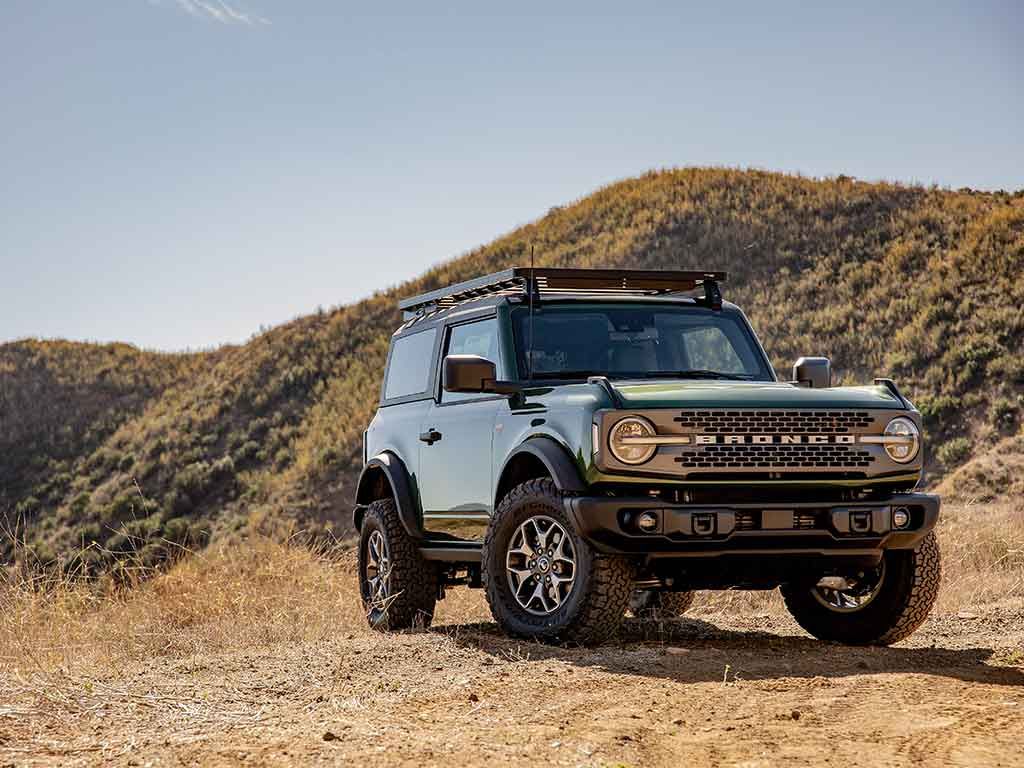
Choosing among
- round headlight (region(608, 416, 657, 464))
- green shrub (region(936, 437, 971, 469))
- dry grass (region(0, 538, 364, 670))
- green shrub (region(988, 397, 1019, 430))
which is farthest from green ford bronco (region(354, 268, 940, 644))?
green shrub (region(988, 397, 1019, 430))

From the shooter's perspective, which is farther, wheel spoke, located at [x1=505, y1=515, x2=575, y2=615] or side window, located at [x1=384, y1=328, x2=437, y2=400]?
side window, located at [x1=384, y1=328, x2=437, y2=400]

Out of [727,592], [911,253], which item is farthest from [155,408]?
[727,592]

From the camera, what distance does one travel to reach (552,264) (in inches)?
1912

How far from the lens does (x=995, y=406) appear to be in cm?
3048

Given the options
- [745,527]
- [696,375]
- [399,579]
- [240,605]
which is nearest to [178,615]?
[240,605]

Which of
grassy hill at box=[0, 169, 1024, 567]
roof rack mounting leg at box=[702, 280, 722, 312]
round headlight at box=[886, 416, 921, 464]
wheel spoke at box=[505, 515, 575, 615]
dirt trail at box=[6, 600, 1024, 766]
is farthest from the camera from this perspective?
grassy hill at box=[0, 169, 1024, 567]

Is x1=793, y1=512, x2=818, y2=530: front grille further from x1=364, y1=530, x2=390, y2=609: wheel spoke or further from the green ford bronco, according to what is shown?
x1=364, y1=530, x2=390, y2=609: wheel spoke

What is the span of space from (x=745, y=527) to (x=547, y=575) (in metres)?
1.14

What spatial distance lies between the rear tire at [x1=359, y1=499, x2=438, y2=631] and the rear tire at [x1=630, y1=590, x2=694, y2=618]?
5.57ft

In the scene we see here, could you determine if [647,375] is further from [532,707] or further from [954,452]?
[954,452]

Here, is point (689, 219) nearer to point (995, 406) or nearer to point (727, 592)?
point (995, 406)

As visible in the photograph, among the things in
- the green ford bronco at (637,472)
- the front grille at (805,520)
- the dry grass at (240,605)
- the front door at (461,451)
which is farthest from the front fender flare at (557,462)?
the dry grass at (240,605)

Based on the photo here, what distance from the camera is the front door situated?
8.36 meters

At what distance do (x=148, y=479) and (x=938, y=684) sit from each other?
42.1 meters
